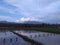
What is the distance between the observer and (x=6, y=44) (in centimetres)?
2761

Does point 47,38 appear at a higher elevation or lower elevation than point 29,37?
lower

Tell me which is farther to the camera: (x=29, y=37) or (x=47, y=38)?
(x=29, y=37)

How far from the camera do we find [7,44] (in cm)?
2761

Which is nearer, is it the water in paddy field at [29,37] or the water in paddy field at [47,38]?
the water in paddy field at [29,37]

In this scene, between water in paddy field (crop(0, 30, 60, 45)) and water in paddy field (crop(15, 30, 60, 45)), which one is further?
water in paddy field (crop(15, 30, 60, 45))

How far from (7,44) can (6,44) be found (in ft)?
0.70
